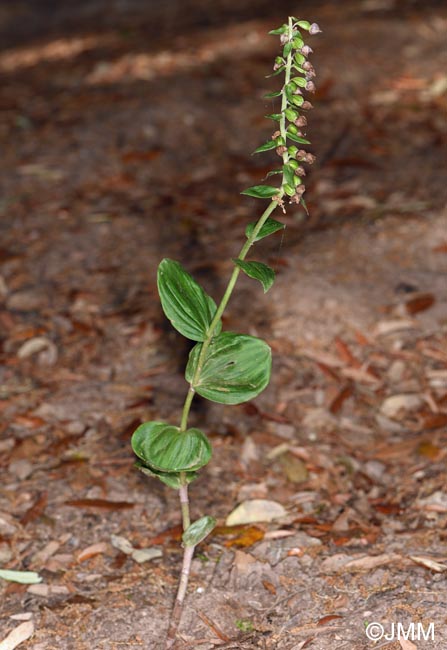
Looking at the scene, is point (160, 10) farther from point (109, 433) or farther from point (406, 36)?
point (109, 433)

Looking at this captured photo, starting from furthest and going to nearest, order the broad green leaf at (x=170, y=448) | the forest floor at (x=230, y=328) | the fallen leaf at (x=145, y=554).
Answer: the fallen leaf at (x=145, y=554)
the forest floor at (x=230, y=328)
the broad green leaf at (x=170, y=448)

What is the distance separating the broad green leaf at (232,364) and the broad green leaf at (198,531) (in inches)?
13.6

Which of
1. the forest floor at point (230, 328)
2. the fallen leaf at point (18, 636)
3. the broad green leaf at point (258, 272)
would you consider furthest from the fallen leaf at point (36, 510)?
the broad green leaf at point (258, 272)

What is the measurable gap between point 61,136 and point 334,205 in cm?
202

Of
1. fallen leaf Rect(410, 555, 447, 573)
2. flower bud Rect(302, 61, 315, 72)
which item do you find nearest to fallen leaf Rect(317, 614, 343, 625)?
fallen leaf Rect(410, 555, 447, 573)

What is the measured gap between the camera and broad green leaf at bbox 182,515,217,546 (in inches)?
88.8

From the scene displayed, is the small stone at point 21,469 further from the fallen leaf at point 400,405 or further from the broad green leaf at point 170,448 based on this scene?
the fallen leaf at point 400,405

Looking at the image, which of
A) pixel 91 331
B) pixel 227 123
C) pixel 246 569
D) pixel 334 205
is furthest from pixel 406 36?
pixel 246 569

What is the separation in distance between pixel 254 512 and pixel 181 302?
1009mm

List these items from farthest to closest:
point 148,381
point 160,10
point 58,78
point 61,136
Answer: point 160,10, point 58,78, point 61,136, point 148,381

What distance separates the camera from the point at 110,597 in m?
2.52

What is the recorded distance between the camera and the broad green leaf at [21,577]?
2.58 metres

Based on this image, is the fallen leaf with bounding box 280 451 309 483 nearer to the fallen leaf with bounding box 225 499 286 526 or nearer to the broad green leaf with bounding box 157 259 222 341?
the fallen leaf with bounding box 225 499 286 526

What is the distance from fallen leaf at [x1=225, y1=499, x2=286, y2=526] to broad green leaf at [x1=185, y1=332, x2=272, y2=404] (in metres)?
0.79
